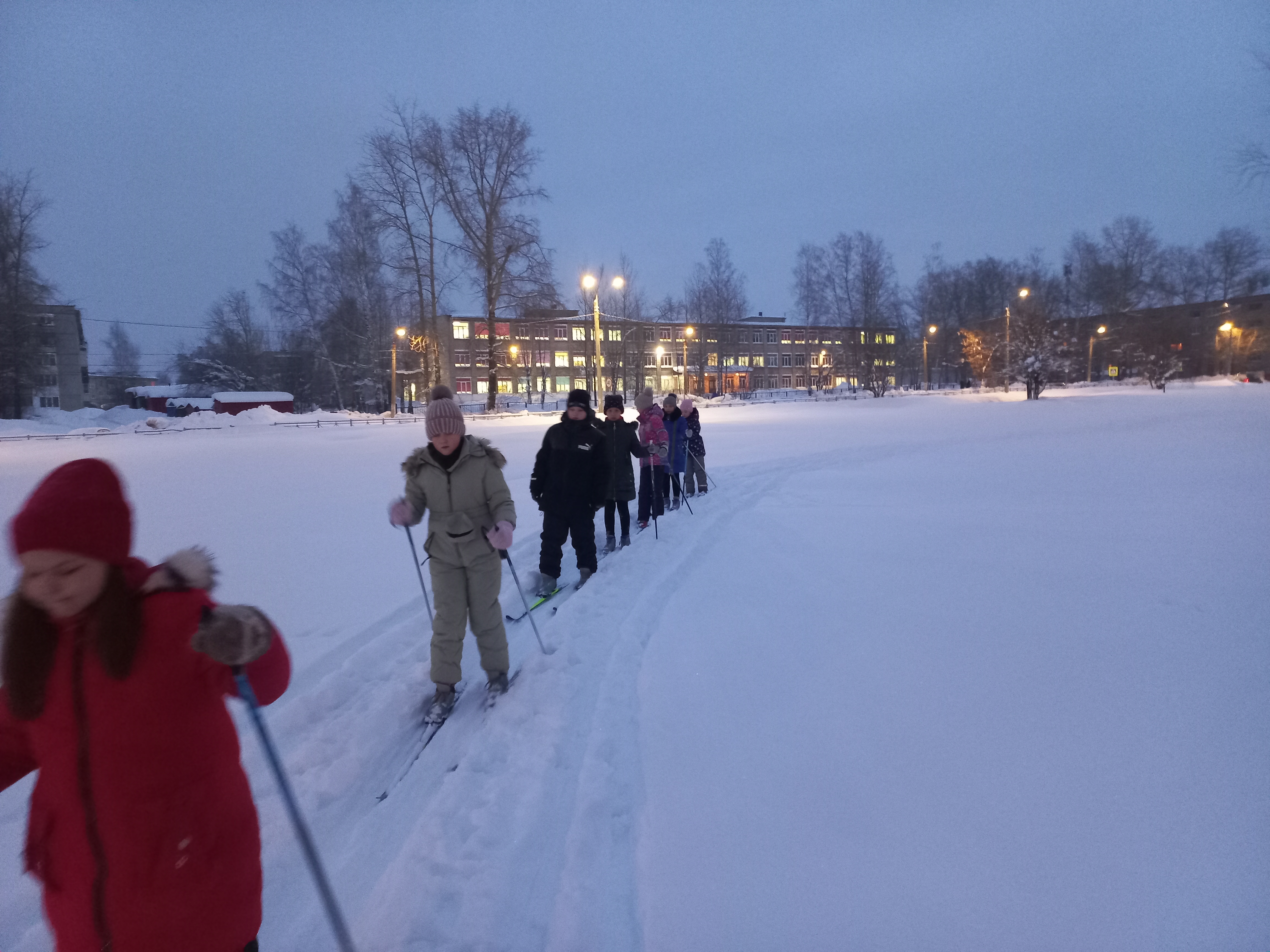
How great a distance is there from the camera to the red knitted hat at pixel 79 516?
→ 1.31m

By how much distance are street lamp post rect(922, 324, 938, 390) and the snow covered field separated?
51763 mm

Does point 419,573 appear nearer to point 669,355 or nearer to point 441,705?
point 441,705

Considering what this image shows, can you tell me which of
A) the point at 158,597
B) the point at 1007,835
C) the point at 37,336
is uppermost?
the point at 37,336

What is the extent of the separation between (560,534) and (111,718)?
471cm

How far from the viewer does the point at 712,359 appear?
69.8 metres

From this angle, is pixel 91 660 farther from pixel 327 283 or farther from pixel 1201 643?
pixel 327 283

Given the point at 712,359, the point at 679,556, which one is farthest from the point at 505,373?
the point at 679,556

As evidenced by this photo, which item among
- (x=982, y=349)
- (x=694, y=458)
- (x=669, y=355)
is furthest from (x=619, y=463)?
(x=669, y=355)

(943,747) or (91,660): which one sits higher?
(91,660)

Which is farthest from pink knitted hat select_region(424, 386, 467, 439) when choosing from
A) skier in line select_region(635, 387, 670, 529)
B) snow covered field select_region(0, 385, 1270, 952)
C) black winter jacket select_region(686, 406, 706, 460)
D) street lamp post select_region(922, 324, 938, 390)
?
street lamp post select_region(922, 324, 938, 390)

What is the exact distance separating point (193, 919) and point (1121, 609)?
17.3 feet

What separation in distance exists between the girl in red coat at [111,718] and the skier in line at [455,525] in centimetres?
210

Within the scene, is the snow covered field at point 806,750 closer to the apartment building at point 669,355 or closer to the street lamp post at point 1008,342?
the street lamp post at point 1008,342

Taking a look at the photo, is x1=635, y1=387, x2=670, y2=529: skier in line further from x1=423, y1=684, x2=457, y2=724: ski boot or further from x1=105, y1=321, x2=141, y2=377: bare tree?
x1=105, y1=321, x2=141, y2=377: bare tree
